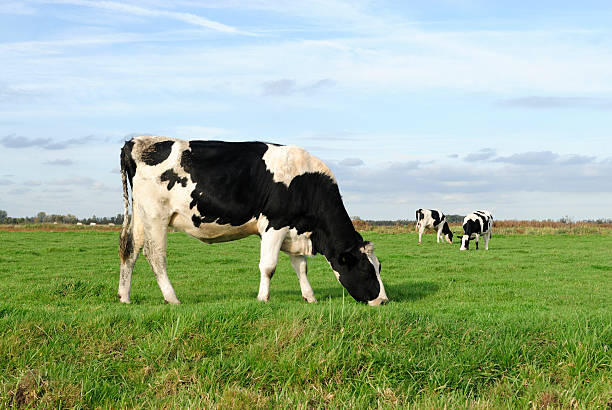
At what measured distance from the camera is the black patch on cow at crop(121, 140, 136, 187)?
1077 centimetres

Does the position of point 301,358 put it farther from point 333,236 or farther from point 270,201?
point 333,236

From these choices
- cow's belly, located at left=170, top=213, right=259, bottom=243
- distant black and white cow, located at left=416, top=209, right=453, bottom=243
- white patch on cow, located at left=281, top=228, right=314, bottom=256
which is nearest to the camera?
cow's belly, located at left=170, top=213, right=259, bottom=243

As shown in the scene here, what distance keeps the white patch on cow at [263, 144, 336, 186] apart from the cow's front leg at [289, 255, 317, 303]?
1726 millimetres

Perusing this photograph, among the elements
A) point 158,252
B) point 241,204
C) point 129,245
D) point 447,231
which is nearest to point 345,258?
point 241,204

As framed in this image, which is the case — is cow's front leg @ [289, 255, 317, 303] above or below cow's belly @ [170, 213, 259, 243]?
below


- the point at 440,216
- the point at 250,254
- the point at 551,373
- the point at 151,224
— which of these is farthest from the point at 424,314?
the point at 440,216

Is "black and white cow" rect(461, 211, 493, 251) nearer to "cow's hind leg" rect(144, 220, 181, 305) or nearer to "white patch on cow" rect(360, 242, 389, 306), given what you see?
"white patch on cow" rect(360, 242, 389, 306)

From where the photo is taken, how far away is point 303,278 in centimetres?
1107

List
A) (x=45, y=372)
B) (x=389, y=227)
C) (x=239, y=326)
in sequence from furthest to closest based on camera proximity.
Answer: (x=389, y=227) < (x=239, y=326) < (x=45, y=372)

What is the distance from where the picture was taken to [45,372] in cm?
624

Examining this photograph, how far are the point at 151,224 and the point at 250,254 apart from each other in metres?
15.8

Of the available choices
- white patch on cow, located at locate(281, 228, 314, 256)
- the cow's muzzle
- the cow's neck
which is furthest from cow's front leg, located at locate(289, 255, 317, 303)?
the cow's muzzle

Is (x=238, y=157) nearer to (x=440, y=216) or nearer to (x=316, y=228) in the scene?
(x=316, y=228)

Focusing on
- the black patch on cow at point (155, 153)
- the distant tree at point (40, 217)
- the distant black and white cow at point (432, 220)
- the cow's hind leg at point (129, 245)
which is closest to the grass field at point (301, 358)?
the cow's hind leg at point (129, 245)
